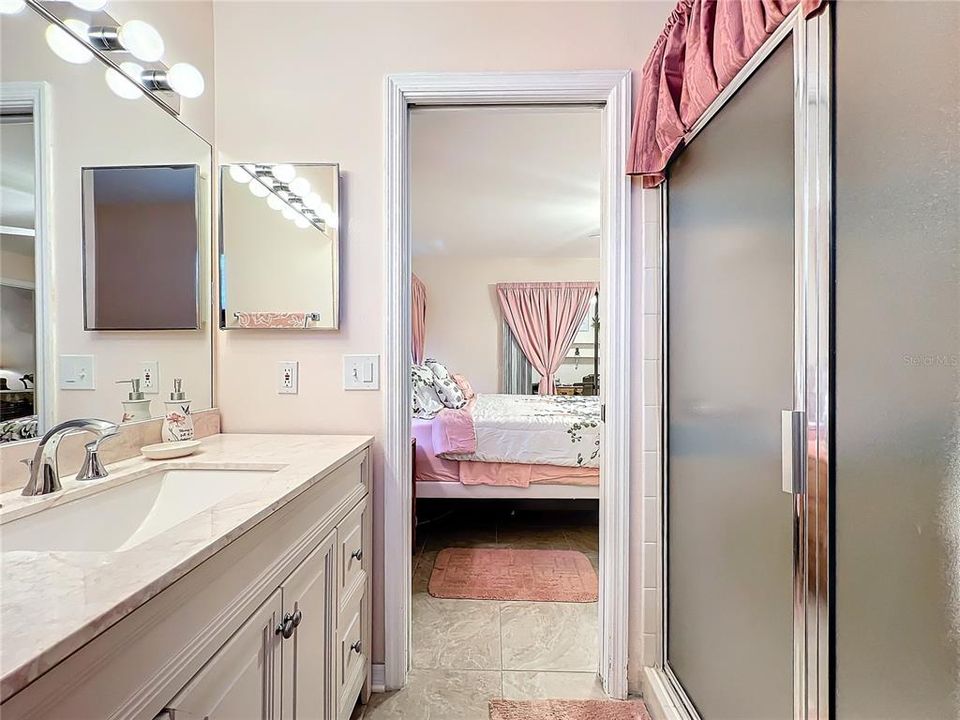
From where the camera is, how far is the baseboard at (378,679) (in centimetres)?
167

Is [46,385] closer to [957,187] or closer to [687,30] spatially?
[957,187]

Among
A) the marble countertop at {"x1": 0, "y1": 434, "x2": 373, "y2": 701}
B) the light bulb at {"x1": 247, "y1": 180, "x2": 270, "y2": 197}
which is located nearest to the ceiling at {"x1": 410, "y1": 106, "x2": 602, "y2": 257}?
the light bulb at {"x1": 247, "y1": 180, "x2": 270, "y2": 197}

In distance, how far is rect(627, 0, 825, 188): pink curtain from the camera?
3.23ft

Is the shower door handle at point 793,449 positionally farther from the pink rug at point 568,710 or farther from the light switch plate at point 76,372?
the light switch plate at point 76,372

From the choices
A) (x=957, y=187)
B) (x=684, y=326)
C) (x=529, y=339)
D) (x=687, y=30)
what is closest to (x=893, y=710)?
(x=957, y=187)

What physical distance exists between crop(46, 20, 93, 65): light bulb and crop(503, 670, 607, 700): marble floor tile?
2.27m

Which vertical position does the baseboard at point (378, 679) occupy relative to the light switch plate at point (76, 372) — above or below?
below

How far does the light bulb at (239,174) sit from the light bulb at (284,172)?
0.35 feet

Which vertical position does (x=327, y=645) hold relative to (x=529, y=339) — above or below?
below

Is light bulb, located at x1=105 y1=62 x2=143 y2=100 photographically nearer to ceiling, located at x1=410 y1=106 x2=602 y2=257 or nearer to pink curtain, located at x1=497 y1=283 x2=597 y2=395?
ceiling, located at x1=410 y1=106 x2=602 y2=257

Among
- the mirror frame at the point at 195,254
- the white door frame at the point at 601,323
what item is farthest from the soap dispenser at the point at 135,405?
the white door frame at the point at 601,323

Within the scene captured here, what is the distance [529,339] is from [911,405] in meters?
5.60

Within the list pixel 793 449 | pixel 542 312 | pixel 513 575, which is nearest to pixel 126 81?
pixel 793 449

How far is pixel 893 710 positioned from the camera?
70 centimetres
